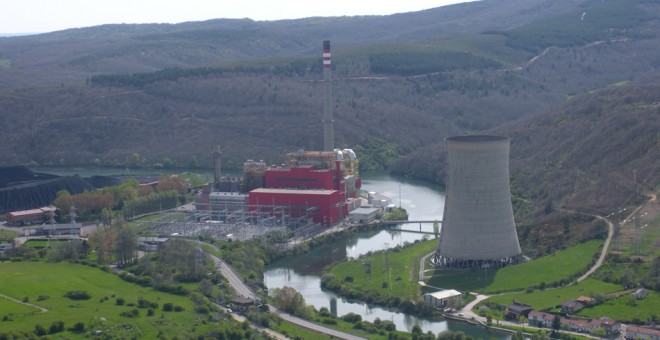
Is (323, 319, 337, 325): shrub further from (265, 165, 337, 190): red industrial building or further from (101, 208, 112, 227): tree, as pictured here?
(101, 208, 112, 227): tree

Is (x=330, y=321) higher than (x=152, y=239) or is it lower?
higher

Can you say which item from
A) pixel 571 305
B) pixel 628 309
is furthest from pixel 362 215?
pixel 628 309

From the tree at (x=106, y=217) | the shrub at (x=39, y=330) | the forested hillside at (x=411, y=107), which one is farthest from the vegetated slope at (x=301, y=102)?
the shrub at (x=39, y=330)

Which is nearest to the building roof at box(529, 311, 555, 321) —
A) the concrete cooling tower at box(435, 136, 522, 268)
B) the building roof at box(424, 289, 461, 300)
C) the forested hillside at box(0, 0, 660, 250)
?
the building roof at box(424, 289, 461, 300)

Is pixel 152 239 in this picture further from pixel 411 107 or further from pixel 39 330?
pixel 411 107

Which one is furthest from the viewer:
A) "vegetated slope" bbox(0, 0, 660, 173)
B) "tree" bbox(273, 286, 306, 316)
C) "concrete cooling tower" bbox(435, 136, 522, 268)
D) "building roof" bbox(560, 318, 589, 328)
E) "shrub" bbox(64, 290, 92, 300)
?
"vegetated slope" bbox(0, 0, 660, 173)

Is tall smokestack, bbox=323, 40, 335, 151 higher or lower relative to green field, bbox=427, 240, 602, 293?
higher
